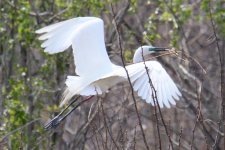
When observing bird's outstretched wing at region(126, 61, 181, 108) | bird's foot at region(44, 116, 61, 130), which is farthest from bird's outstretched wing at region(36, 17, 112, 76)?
bird's outstretched wing at region(126, 61, 181, 108)

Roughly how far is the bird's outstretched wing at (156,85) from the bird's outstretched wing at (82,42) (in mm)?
728

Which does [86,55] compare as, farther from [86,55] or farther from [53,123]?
[53,123]

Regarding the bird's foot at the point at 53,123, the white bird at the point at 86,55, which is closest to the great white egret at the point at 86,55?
the white bird at the point at 86,55

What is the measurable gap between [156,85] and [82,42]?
1194 millimetres

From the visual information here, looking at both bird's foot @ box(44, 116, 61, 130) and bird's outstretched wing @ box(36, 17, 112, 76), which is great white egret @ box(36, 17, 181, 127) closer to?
bird's outstretched wing @ box(36, 17, 112, 76)

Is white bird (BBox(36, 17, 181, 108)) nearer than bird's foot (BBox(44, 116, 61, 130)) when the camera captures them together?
Yes

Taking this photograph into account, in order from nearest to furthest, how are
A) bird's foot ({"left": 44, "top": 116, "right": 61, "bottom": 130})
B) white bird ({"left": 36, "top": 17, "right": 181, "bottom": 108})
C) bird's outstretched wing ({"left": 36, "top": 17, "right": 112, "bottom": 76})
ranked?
white bird ({"left": 36, "top": 17, "right": 181, "bottom": 108}) < bird's outstretched wing ({"left": 36, "top": 17, "right": 112, "bottom": 76}) < bird's foot ({"left": 44, "top": 116, "right": 61, "bottom": 130})

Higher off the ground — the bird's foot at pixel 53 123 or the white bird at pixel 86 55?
the white bird at pixel 86 55

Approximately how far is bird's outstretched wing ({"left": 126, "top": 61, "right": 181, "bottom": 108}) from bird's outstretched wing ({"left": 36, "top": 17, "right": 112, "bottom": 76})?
728mm

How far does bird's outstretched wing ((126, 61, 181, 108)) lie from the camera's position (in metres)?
6.06

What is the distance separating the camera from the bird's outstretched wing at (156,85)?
6.06m

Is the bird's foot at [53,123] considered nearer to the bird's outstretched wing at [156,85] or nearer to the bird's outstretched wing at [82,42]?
the bird's outstretched wing at [82,42]

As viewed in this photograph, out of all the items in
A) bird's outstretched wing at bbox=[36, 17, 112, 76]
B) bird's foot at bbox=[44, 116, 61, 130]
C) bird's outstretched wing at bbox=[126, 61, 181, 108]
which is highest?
bird's outstretched wing at bbox=[36, 17, 112, 76]

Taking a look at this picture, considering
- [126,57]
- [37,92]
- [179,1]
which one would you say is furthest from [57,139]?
[179,1]
